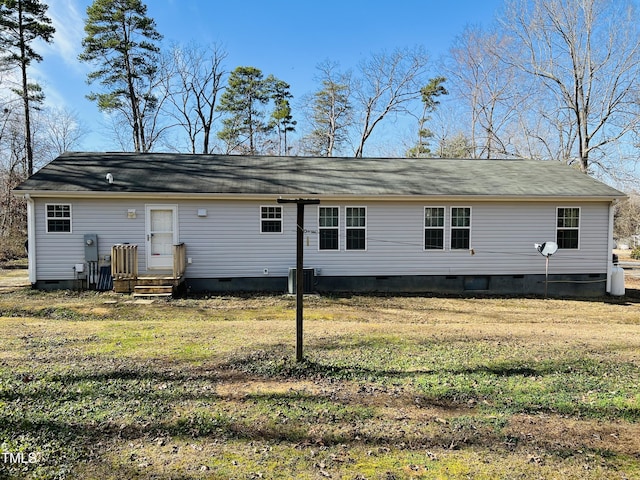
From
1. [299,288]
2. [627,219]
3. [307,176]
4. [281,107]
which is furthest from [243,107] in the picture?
[627,219]

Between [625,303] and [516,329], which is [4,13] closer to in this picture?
[516,329]

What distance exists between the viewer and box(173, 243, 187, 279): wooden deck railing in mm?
9641

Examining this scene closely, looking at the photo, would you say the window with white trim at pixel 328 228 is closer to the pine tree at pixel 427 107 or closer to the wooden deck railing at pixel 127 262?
the wooden deck railing at pixel 127 262

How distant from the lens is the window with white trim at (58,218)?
10.1 meters

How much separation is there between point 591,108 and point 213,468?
24.2m

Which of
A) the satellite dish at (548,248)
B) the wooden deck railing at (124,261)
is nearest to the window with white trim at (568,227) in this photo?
the satellite dish at (548,248)

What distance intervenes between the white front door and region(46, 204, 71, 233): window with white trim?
78.1 inches

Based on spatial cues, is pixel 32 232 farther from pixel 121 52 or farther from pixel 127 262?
pixel 121 52

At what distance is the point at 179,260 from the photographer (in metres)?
9.90

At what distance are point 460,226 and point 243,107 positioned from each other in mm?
20881

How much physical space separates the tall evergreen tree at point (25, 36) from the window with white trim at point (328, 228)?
57.8 feet

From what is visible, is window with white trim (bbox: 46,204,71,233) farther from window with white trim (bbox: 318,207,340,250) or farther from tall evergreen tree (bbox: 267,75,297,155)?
tall evergreen tree (bbox: 267,75,297,155)

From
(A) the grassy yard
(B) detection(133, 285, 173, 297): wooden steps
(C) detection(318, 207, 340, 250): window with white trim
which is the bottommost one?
(A) the grassy yard

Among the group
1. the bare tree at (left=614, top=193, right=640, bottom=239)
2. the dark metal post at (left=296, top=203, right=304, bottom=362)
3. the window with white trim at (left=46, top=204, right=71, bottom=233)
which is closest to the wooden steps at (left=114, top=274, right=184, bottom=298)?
the window with white trim at (left=46, top=204, right=71, bottom=233)
